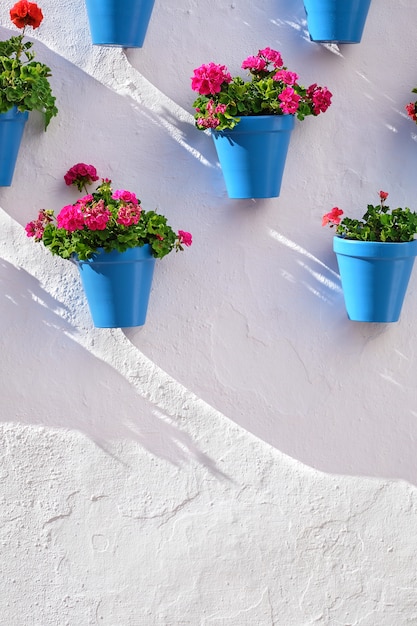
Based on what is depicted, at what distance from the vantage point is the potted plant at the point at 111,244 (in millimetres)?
2033

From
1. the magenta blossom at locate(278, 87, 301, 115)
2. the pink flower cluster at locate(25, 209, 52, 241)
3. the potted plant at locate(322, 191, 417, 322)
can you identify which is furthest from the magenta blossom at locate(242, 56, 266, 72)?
the pink flower cluster at locate(25, 209, 52, 241)

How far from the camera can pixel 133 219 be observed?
205cm

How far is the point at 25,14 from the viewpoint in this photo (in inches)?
79.9

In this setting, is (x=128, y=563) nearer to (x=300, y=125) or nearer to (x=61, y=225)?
(x=61, y=225)

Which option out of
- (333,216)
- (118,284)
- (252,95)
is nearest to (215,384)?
(118,284)

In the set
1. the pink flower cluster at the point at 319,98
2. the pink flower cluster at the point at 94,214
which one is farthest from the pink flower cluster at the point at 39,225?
the pink flower cluster at the point at 319,98

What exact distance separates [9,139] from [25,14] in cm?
30

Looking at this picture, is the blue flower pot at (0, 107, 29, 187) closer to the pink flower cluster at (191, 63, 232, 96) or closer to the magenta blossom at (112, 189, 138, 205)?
the magenta blossom at (112, 189, 138, 205)

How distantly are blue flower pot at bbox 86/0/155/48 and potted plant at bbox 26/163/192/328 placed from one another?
34 centimetres

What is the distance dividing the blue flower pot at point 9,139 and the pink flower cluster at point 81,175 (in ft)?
0.48

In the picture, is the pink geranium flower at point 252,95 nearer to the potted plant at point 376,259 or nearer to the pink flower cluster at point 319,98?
the pink flower cluster at point 319,98

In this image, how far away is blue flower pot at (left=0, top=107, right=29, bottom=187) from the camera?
2.06m

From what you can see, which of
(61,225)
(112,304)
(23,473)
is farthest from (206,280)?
(23,473)

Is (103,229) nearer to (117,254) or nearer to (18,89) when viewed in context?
(117,254)
